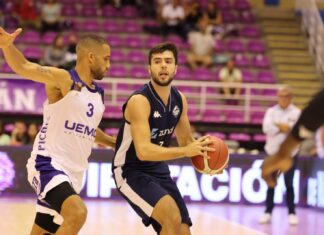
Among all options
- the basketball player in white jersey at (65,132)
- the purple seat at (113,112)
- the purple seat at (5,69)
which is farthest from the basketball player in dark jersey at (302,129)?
the purple seat at (5,69)

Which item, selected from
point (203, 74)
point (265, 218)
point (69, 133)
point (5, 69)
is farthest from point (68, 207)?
point (203, 74)

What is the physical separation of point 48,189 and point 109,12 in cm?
1473

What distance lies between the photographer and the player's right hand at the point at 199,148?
577cm

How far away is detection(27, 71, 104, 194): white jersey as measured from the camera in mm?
5914

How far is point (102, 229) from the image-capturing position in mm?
9508

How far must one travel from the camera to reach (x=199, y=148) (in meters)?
5.81

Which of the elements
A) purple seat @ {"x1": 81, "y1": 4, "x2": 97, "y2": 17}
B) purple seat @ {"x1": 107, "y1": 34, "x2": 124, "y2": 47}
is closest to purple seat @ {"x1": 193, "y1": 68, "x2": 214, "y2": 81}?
purple seat @ {"x1": 107, "y1": 34, "x2": 124, "y2": 47}

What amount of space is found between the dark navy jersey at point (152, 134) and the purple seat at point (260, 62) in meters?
13.1

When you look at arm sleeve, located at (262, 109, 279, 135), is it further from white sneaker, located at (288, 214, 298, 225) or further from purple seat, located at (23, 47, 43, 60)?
purple seat, located at (23, 47, 43, 60)

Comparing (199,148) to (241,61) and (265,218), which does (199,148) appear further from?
(241,61)

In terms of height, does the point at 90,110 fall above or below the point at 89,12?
below

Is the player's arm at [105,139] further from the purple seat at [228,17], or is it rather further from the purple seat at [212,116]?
the purple seat at [228,17]

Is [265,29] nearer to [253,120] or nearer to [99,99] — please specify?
[253,120]

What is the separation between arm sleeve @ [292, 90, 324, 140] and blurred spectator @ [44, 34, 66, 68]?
13.0 m
